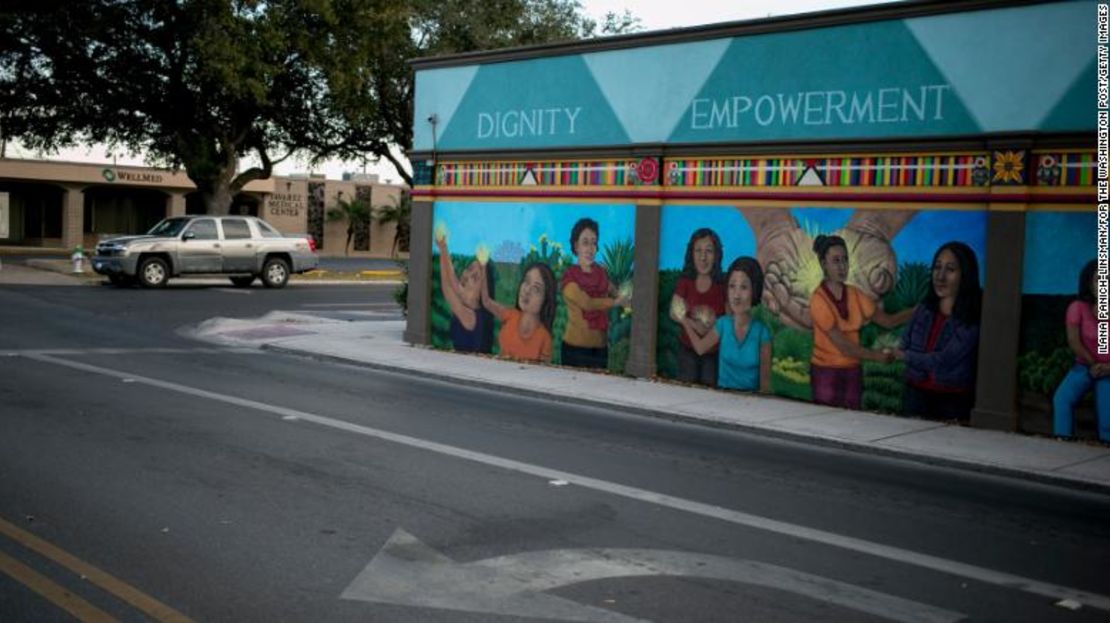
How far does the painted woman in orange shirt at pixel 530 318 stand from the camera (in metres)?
16.1

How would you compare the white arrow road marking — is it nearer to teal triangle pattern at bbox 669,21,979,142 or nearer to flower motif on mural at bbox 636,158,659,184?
teal triangle pattern at bbox 669,21,979,142

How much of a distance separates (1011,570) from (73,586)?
526 cm

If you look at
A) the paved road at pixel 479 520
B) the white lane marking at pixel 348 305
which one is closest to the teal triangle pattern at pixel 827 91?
the paved road at pixel 479 520

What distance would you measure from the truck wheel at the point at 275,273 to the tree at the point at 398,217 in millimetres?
27029

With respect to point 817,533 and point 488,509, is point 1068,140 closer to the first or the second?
point 817,533

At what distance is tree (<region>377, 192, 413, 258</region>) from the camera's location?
2260 inches

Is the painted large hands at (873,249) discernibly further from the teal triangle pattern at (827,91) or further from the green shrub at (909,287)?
the teal triangle pattern at (827,91)

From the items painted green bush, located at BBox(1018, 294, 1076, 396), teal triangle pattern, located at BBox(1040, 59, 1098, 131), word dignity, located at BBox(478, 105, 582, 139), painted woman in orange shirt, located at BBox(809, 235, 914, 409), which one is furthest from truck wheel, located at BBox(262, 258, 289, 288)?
teal triangle pattern, located at BBox(1040, 59, 1098, 131)

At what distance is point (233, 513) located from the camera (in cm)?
705

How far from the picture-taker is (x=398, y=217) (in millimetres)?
57438

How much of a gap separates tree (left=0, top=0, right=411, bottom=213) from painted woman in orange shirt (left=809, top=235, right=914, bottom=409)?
20.8 meters

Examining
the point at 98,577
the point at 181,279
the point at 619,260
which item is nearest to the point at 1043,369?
the point at 619,260

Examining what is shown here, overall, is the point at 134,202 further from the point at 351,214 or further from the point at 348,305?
the point at 348,305

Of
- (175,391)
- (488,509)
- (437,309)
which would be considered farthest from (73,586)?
(437,309)
